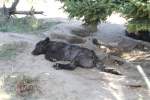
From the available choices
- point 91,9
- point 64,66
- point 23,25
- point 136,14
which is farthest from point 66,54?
point 23,25

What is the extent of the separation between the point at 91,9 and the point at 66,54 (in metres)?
1.30

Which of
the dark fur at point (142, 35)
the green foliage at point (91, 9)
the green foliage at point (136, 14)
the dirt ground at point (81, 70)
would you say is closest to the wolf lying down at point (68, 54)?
the dirt ground at point (81, 70)

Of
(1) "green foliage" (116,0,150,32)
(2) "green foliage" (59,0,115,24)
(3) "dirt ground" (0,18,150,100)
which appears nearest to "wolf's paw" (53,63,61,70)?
(3) "dirt ground" (0,18,150,100)

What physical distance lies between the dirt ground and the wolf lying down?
0.15 m

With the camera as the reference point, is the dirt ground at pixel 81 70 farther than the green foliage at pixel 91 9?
No

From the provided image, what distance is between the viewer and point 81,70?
8.00 meters

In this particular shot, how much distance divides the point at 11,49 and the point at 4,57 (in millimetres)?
477

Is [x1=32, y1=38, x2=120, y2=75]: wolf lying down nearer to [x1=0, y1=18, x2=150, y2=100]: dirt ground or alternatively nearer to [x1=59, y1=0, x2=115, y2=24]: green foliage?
[x1=0, y1=18, x2=150, y2=100]: dirt ground

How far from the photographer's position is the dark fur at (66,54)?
8.18 m

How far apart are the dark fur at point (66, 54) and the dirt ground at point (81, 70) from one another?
159 millimetres

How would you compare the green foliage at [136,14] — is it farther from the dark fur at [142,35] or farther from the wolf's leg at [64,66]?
the dark fur at [142,35]

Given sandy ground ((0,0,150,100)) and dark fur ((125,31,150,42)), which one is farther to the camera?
dark fur ((125,31,150,42))

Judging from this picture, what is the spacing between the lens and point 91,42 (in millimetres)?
9906

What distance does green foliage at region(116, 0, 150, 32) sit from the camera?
6856mm
